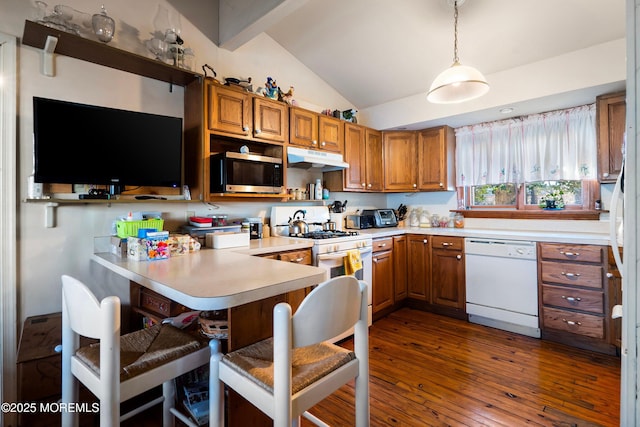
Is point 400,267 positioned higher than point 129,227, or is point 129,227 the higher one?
point 129,227

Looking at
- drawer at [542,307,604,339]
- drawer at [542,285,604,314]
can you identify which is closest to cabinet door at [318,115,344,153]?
drawer at [542,285,604,314]

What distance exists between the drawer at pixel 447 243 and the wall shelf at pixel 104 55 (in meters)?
2.83

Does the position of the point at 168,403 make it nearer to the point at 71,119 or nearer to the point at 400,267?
the point at 71,119

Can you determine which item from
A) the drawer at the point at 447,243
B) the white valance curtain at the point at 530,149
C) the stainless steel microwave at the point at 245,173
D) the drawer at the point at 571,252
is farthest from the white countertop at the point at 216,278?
the white valance curtain at the point at 530,149

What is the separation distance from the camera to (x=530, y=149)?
3.32 metres

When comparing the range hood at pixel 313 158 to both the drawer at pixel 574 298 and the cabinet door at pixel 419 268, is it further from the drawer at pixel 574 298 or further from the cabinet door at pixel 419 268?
the drawer at pixel 574 298

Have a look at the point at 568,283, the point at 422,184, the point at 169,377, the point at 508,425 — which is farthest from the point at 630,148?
the point at 422,184

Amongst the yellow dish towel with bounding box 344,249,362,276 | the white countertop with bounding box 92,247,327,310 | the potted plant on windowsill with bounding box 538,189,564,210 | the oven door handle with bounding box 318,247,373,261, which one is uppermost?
the potted plant on windowsill with bounding box 538,189,564,210

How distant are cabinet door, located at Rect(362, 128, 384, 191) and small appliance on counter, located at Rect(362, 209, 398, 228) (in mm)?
308

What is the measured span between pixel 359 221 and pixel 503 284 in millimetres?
1681

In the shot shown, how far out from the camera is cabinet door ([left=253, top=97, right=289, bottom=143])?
2.70 meters

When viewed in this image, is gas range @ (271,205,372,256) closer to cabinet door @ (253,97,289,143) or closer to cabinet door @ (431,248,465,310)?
cabinet door @ (253,97,289,143)

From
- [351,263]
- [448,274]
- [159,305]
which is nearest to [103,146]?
[159,305]

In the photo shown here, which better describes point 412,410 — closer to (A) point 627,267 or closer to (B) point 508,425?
(B) point 508,425
